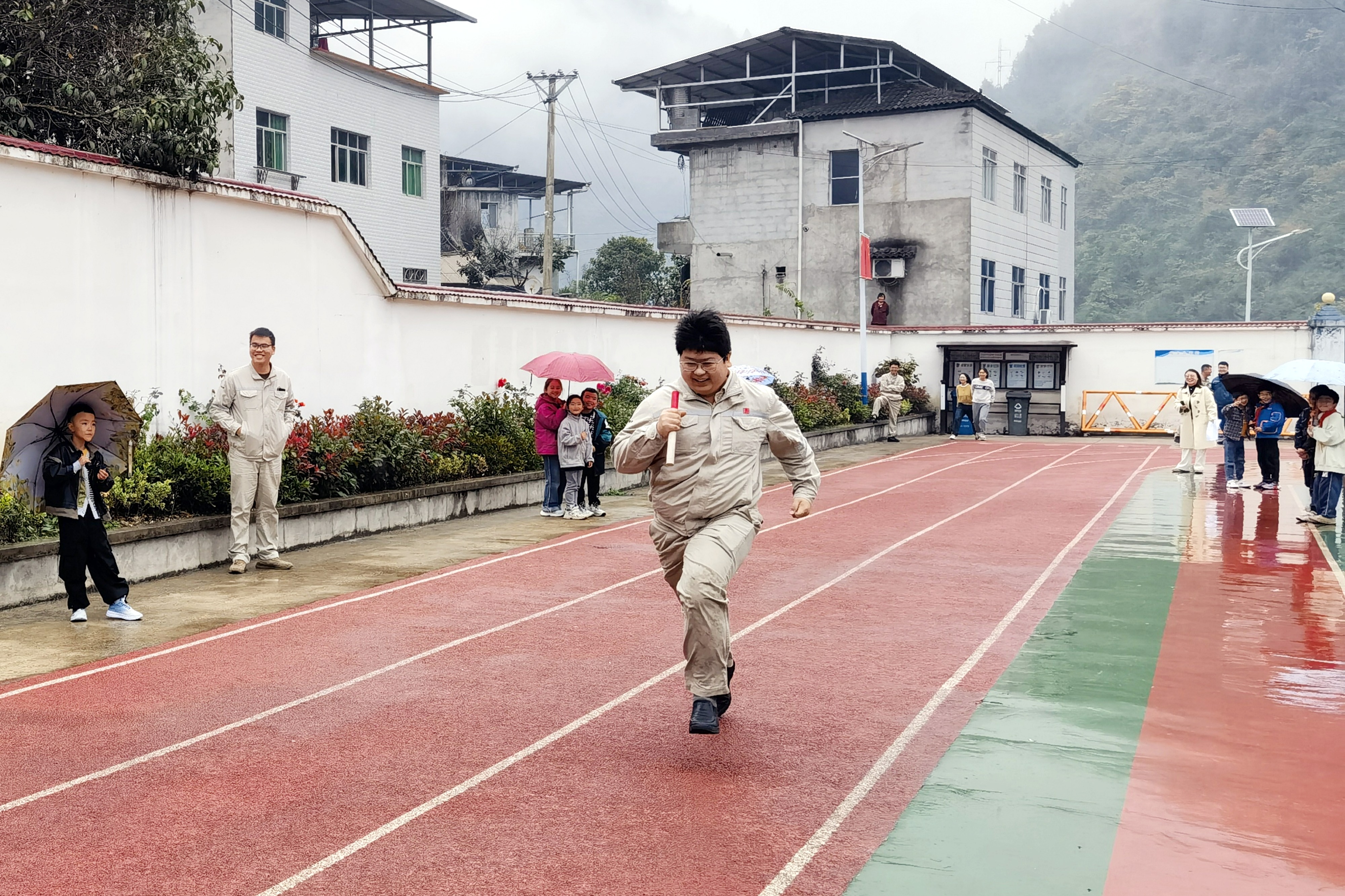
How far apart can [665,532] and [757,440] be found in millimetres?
691

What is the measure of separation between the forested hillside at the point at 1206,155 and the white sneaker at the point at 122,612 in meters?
79.4

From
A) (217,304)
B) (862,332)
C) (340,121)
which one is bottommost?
(217,304)

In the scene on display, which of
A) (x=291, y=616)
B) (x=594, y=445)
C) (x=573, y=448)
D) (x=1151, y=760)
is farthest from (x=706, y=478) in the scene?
(x=594, y=445)

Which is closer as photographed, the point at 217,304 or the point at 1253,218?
the point at 217,304

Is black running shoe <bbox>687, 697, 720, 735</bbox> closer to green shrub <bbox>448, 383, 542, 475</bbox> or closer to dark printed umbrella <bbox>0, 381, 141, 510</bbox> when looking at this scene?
dark printed umbrella <bbox>0, 381, 141, 510</bbox>

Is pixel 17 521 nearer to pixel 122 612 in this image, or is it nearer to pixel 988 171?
pixel 122 612

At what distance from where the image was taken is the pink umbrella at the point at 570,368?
48.7ft

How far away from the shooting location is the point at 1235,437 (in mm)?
18469

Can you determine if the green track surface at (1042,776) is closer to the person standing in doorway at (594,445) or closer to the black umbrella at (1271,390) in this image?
the person standing in doorway at (594,445)

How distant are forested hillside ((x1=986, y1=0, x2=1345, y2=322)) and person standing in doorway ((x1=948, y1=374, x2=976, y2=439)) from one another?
52.7 m

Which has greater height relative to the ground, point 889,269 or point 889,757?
point 889,269

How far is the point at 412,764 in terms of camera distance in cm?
595

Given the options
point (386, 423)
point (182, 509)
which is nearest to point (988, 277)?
point (386, 423)

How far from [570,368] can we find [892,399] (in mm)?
17105
